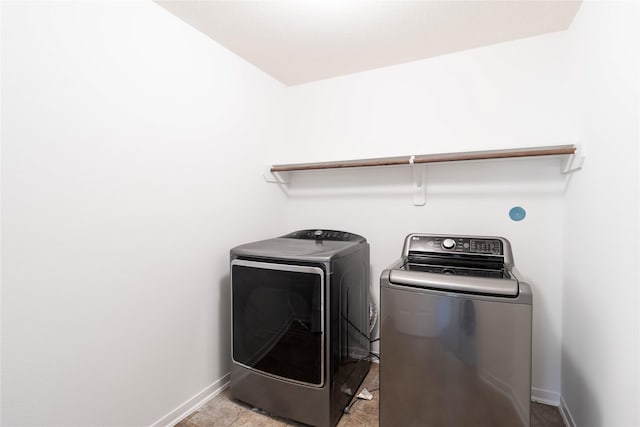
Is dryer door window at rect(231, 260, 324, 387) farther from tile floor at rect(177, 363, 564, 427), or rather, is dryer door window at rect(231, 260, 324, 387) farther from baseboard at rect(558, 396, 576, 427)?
baseboard at rect(558, 396, 576, 427)

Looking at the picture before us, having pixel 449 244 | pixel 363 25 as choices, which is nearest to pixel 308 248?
pixel 449 244

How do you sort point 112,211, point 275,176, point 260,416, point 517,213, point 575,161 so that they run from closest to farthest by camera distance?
1. point 112,211
2. point 575,161
3. point 260,416
4. point 517,213
5. point 275,176

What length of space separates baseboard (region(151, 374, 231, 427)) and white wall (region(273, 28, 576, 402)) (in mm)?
1170

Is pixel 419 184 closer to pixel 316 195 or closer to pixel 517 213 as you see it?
pixel 517 213

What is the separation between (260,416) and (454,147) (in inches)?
75.7

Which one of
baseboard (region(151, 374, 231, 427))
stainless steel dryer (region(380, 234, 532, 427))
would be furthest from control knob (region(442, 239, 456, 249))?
baseboard (region(151, 374, 231, 427))

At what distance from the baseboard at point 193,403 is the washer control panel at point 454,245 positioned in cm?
138

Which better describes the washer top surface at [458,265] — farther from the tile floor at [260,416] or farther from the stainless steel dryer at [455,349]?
the tile floor at [260,416]

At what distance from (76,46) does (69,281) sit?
2.91 ft

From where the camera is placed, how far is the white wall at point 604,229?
0.91 m

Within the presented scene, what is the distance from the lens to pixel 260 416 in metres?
1.53

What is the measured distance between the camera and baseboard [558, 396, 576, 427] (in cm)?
141

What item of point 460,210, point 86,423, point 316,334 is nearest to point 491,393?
point 316,334

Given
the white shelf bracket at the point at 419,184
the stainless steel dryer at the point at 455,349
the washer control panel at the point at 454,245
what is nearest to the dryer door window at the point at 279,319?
the stainless steel dryer at the point at 455,349
